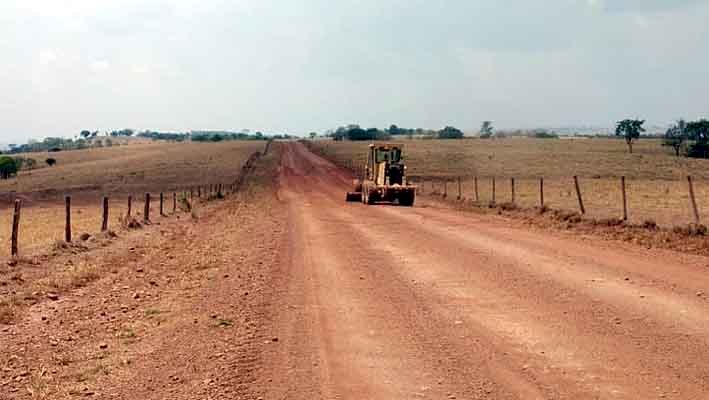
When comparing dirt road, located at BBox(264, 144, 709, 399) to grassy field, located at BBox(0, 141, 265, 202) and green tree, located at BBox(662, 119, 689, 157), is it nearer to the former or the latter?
grassy field, located at BBox(0, 141, 265, 202)

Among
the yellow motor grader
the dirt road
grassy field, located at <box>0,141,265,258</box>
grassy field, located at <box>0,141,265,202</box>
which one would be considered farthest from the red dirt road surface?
grassy field, located at <box>0,141,265,202</box>

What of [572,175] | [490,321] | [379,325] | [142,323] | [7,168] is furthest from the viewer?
[7,168]

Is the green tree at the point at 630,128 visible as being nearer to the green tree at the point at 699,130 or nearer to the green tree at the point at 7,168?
the green tree at the point at 699,130

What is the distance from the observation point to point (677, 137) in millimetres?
117688

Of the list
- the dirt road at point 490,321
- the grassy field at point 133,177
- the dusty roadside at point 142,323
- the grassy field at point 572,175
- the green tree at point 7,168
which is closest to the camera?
the dirt road at point 490,321

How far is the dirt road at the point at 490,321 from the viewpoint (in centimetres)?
739

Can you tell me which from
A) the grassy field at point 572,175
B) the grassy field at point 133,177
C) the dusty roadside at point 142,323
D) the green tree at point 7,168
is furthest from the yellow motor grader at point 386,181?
the green tree at point 7,168

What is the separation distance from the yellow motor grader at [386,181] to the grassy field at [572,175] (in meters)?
4.88

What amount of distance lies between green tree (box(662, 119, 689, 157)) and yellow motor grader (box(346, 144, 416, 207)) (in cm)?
7359

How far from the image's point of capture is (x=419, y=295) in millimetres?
11938

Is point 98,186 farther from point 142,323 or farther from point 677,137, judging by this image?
point 677,137

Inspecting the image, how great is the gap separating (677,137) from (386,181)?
9615 cm

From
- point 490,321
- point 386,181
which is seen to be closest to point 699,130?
point 386,181

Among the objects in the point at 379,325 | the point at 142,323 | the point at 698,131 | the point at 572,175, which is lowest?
the point at 142,323
